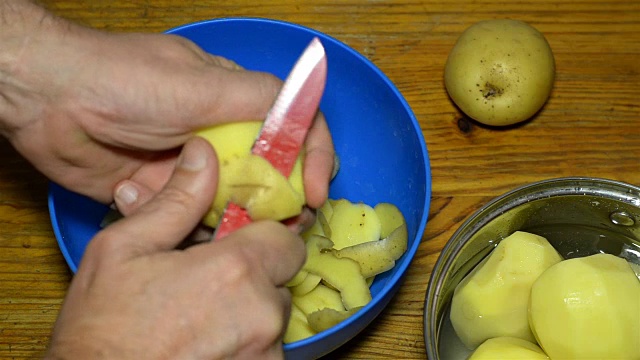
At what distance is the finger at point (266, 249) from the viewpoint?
2.78 feet

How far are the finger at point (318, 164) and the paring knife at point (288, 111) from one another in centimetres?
7

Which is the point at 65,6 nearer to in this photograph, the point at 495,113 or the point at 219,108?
the point at 219,108

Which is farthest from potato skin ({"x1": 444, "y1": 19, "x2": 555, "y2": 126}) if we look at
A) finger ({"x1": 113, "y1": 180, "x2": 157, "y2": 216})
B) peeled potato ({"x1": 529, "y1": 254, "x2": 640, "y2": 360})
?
finger ({"x1": 113, "y1": 180, "x2": 157, "y2": 216})

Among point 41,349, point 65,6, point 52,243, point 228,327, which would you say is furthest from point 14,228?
point 228,327

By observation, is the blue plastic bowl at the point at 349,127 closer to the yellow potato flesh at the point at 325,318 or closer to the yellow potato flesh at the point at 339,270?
the yellow potato flesh at the point at 339,270

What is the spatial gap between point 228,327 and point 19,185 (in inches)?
30.8

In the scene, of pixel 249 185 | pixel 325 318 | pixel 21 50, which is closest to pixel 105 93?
pixel 21 50

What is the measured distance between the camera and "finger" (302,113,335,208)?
1.08m

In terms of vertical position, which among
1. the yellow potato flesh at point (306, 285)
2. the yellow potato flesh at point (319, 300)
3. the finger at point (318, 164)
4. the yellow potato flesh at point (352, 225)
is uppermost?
the finger at point (318, 164)

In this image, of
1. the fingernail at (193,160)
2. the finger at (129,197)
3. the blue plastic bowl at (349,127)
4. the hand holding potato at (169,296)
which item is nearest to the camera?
the hand holding potato at (169,296)

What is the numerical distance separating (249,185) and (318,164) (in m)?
0.15

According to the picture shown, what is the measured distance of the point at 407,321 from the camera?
1309 mm

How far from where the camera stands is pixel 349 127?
1.44 metres

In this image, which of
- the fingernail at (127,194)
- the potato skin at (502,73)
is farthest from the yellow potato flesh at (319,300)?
the potato skin at (502,73)
